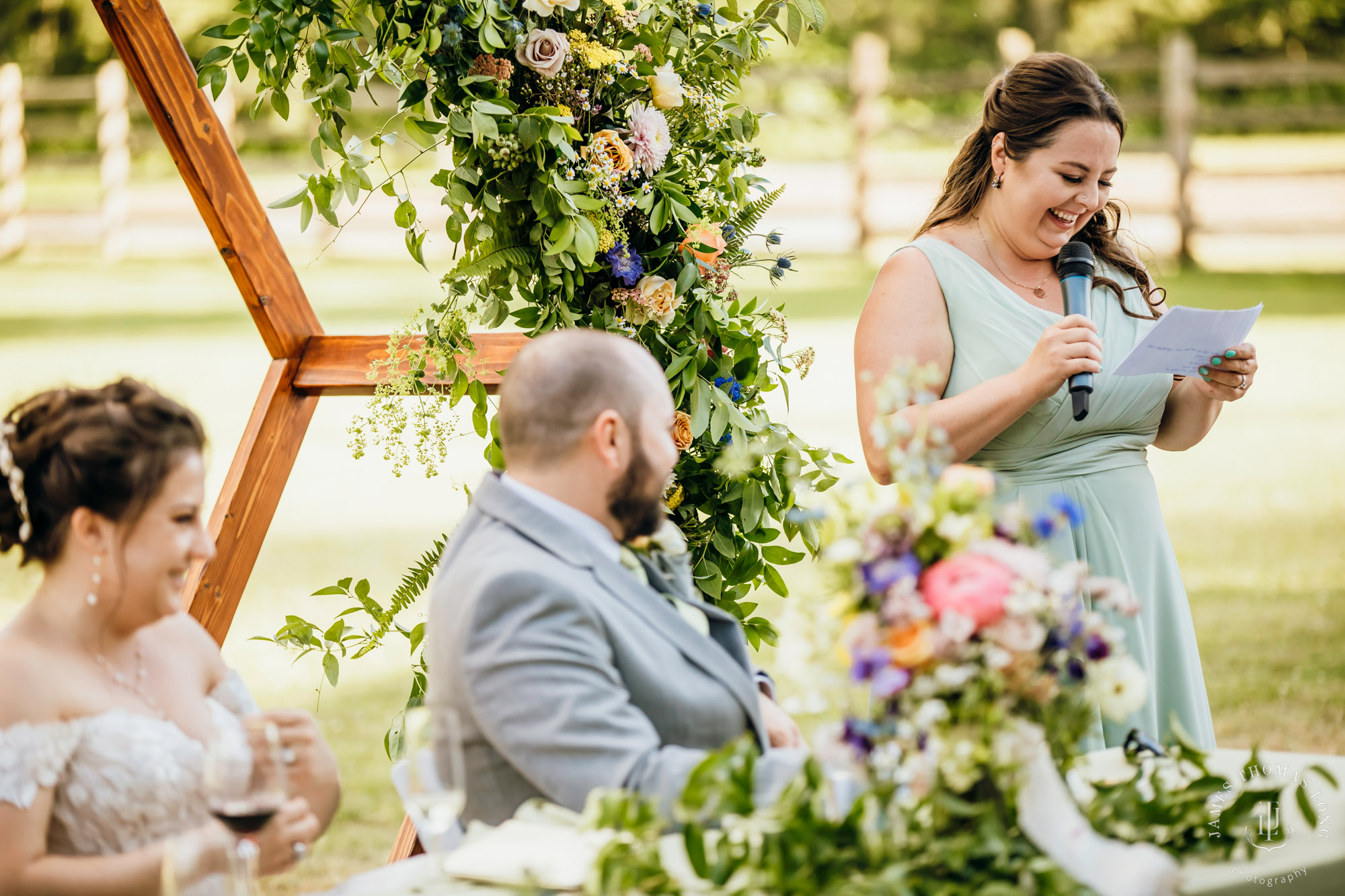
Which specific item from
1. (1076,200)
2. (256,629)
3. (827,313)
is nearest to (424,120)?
(1076,200)

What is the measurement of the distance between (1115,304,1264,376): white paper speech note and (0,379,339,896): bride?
1732mm

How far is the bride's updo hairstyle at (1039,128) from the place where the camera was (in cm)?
277

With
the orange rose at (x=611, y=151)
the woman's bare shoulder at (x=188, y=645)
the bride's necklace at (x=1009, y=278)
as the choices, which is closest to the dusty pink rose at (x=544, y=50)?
the orange rose at (x=611, y=151)

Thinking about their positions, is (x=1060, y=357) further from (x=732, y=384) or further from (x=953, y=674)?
(x=953, y=674)

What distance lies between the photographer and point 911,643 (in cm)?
148

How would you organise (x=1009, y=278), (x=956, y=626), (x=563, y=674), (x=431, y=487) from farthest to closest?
(x=431, y=487), (x=1009, y=278), (x=563, y=674), (x=956, y=626)

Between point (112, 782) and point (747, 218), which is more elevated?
point (747, 218)

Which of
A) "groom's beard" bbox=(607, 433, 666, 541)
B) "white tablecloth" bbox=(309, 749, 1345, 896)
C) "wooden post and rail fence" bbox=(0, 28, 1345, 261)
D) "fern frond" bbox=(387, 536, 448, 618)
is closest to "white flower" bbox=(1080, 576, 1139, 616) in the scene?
"white tablecloth" bbox=(309, 749, 1345, 896)

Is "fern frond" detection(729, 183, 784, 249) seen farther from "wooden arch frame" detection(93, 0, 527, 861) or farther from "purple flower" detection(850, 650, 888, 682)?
"purple flower" detection(850, 650, 888, 682)

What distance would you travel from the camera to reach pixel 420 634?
3092 mm

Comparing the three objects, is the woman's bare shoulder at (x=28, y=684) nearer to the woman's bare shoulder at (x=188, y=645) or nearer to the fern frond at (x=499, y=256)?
the woman's bare shoulder at (x=188, y=645)

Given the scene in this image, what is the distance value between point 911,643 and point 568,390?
0.69 m

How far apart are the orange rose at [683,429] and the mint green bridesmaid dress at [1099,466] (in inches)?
22.3

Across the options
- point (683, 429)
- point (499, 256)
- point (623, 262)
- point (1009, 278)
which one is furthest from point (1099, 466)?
point (499, 256)
